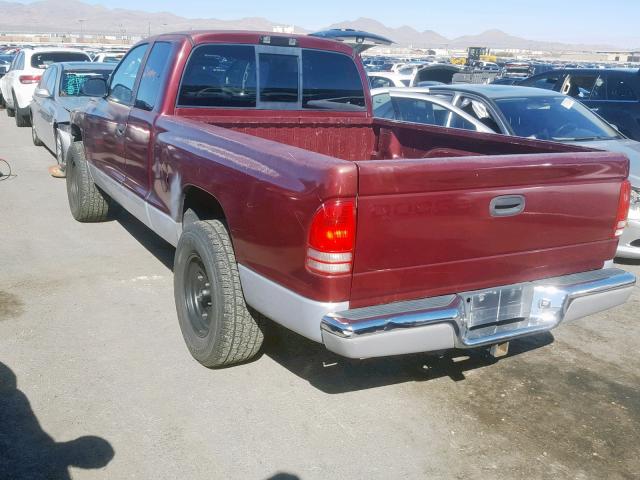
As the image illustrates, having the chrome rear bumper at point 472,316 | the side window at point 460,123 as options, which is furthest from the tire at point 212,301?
the side window at point 460,123

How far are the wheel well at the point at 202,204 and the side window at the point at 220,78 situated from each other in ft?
2.58

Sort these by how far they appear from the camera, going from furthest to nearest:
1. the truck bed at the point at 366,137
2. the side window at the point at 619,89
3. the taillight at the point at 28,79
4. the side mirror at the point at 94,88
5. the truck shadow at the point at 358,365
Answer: the taillight at the point at 28,79
the side window at the point at 619,89
the side mirror at the point at 94,88
the truck bed at the point at 366,137
the truck shadow at the point at 358,365

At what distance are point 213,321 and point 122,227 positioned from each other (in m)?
3.53

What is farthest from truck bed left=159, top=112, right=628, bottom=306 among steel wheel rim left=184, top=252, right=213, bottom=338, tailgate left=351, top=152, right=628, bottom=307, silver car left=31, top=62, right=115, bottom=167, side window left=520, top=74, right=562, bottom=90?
side window left=520, top=74, right=562, bottom=90

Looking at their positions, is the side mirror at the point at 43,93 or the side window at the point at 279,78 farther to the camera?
the side mirror at the point at 43,93

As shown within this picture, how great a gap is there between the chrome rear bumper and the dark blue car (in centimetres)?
701

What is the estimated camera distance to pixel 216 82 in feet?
15.0

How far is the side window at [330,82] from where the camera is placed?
5.02 m

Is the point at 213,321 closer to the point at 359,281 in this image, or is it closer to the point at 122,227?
the point at 359,281

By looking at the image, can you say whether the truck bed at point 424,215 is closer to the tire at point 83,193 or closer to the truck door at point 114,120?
the truck door at point 114,120

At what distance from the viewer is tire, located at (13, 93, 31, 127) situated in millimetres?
14066

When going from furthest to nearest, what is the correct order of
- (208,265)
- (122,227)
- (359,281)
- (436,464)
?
(122,227)
(208,265)
(436,464)
(359,281)

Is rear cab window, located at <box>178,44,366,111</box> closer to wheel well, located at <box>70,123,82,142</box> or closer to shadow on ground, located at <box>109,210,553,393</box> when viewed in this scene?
shadow on ground, located at <box>109,210,553,393</box>

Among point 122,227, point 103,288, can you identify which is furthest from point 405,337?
point 122,227
